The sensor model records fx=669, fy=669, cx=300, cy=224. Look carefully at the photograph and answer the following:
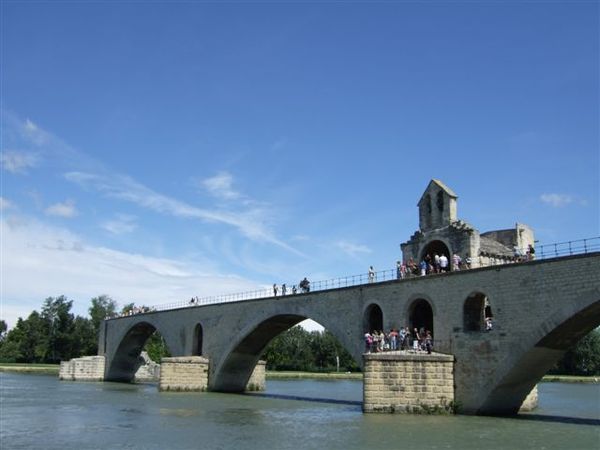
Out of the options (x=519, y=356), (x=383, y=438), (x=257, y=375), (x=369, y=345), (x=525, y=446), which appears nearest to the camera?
(x=525, y=446)

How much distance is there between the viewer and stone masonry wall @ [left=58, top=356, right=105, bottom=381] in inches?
2435

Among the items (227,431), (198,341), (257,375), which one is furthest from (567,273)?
(198,341)

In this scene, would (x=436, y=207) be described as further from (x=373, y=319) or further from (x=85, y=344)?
(x=85, y=344)

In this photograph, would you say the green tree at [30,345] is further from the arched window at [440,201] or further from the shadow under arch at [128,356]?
the arched window at [440,201]

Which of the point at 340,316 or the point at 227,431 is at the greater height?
the point at 340,316

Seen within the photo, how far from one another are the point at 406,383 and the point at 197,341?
25.7m

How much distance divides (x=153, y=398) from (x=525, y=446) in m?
24.7

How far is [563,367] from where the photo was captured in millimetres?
75062

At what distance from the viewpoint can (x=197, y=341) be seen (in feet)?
162

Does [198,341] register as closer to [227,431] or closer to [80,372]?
[80,372]

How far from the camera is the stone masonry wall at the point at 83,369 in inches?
2435

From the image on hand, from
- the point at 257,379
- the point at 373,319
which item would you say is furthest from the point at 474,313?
the point at 257,379

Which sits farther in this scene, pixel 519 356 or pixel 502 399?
pixel 502 399

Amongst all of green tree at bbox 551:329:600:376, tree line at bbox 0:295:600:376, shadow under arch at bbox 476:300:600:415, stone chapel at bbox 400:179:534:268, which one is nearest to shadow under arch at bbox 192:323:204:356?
stone chapel at bbox 400:179:534:268
